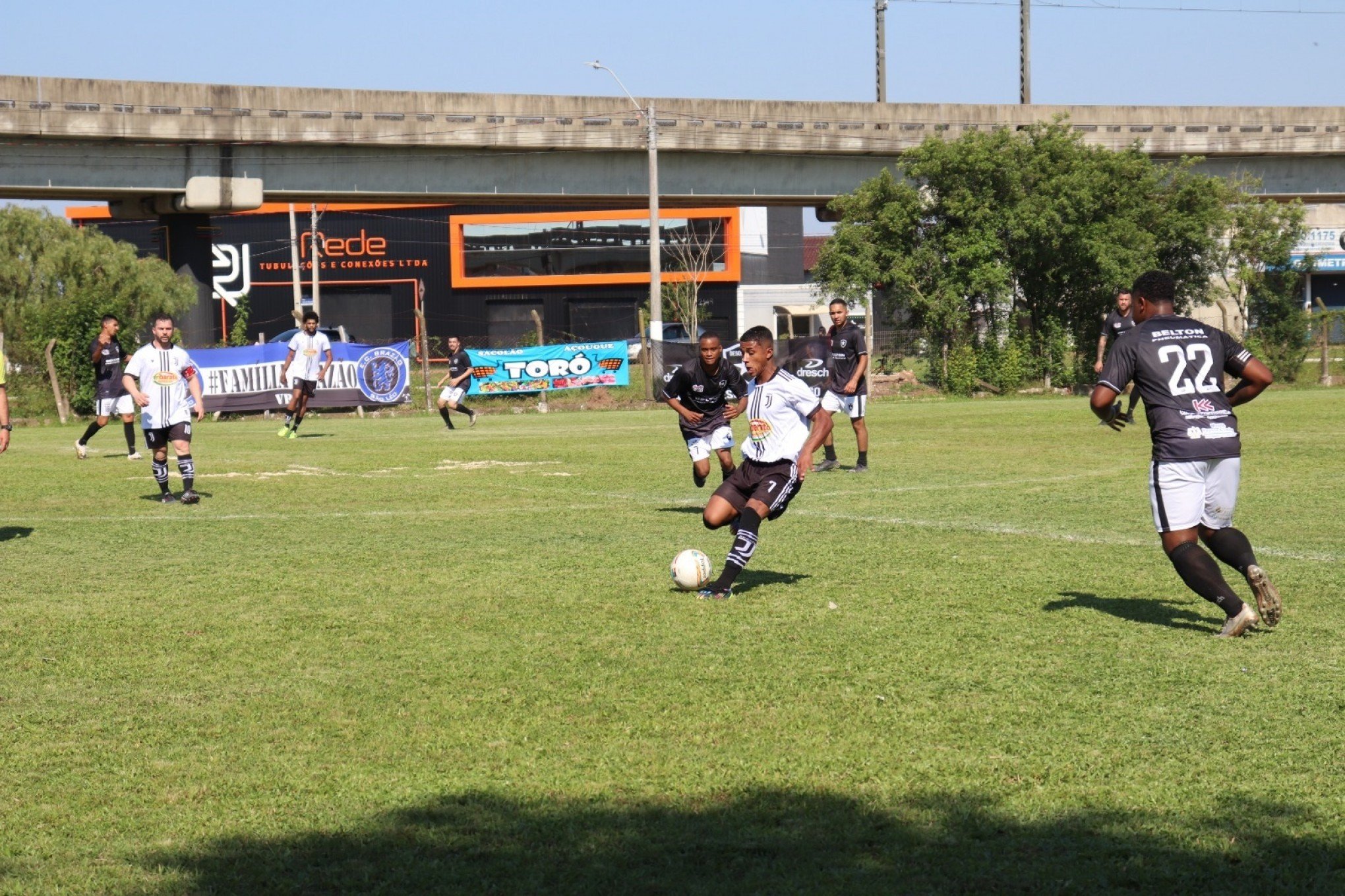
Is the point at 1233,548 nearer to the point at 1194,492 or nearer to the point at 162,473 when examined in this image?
the point at 1194,492

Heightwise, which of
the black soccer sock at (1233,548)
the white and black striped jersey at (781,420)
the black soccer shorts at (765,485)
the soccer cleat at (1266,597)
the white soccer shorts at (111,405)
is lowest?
the soccer cleat at (1266,597)

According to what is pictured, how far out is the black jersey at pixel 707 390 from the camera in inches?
502

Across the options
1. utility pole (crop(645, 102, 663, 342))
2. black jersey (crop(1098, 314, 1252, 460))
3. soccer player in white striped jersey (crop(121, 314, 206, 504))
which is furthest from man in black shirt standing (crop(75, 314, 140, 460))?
black jersey (crop(1098, 314, 1252, 460))

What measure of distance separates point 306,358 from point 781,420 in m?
16.8

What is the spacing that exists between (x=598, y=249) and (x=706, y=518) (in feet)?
206

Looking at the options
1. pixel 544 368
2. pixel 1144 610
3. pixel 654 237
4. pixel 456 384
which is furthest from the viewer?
pixel 654 237

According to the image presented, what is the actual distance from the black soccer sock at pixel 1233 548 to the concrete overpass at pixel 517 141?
3463 centimetres

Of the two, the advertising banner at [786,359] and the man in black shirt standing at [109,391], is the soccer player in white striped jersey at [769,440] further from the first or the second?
the man in black shirt standing at [109,391]

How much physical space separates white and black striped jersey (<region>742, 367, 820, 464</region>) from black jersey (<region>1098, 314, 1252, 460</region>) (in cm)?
229

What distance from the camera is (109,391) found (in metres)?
23.3

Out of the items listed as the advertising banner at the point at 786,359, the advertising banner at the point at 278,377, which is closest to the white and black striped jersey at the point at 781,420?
the advertising banner at the point at 786,359

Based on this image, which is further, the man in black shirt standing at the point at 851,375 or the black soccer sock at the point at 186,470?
the man in black shirt standing at the point at 851,375

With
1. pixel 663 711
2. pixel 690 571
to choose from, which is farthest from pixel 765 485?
pixel 663 711

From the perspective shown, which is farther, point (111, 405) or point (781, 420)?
point (111, 405)
